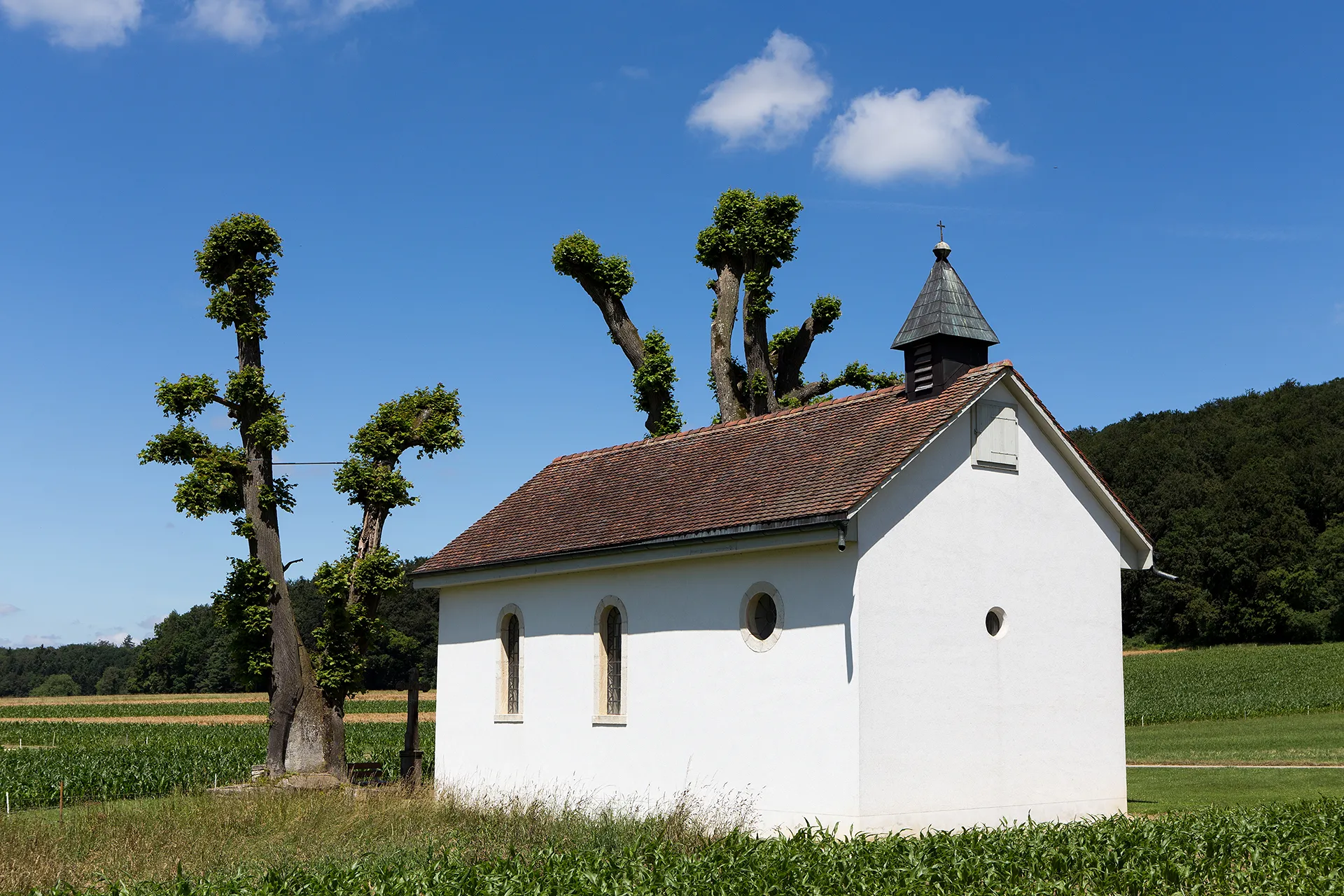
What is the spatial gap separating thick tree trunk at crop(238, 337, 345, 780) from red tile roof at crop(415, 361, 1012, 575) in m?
3.36

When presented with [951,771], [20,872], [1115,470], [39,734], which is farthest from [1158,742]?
[1115,470]

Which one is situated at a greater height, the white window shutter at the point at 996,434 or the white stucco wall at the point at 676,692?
the white window shutter at the point at 996,434

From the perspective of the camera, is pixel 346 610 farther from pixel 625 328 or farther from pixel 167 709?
pixel 167 709

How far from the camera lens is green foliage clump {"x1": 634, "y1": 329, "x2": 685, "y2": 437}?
3148 cm

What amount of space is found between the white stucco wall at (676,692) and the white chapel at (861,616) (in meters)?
0.04

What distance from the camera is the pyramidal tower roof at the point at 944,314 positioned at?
58.0 feet

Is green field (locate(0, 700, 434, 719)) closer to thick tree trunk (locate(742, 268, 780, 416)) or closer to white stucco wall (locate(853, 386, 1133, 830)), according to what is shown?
thick tree trunk (locate(742, 268, 780, 416))

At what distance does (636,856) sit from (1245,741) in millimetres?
26370

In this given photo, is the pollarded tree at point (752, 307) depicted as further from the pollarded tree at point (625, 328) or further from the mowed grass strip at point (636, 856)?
the mowed grass strip at point (636, 856)

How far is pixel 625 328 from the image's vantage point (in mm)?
32062

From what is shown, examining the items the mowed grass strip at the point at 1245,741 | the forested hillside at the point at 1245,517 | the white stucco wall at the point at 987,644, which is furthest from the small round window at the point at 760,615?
the forested hillside at the point at 1245,517

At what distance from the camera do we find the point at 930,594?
16000mm

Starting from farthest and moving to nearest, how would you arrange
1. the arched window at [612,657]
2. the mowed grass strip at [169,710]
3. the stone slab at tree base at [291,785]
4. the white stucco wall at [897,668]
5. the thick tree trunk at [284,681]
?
the mowed grass strip at [169,710]
the thick tree trunk at [284,681]
the stone slab at tree base at [291,785]
the arched window at [612,657]
the white stucco wall at [897,668]

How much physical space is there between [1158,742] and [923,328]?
71.3ft
